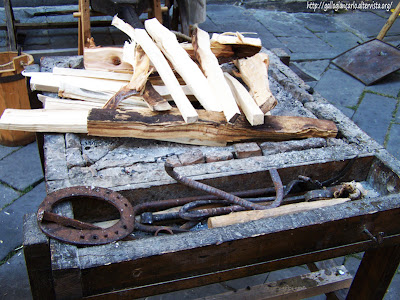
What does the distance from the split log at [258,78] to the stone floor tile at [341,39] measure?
3.94 meters

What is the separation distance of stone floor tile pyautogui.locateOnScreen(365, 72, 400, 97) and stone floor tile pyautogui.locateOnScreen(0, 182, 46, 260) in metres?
4.00

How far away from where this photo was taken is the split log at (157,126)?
217 centimetres

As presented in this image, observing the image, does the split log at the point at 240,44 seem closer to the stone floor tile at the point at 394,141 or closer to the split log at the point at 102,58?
the split log at the point at 102,58

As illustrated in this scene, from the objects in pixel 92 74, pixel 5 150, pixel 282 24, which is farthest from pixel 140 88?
pixel 282 24

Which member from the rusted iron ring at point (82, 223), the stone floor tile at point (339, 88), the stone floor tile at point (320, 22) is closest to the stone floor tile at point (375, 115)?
the stone floor tile at point (339, 88)

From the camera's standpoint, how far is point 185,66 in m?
2.50

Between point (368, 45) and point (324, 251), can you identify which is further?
point (368, 45)

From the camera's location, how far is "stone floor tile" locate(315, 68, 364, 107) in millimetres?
5078

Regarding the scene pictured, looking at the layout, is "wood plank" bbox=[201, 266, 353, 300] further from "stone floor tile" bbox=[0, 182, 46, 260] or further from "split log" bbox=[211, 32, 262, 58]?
"stone floor tile" bbox=[0, 182, 46, 260]

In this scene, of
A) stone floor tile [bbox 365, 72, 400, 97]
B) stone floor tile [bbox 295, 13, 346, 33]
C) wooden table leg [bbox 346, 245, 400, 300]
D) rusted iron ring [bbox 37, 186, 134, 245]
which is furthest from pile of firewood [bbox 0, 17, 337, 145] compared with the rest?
stone floor tile [bbox 295, 13, 346, 33]

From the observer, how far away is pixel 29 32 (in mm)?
5953

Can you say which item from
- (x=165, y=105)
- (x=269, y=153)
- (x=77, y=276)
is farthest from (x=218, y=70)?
(x=77, y=276)

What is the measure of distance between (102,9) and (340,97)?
286cm

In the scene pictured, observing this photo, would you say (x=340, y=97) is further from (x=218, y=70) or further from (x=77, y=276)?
(x=77, y=276)
